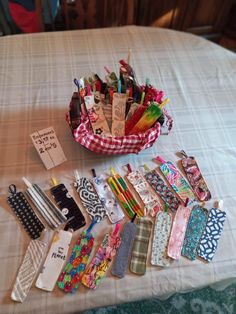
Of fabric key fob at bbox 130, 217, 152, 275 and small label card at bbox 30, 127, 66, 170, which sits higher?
small label card at bbox 30, 127, 66, 170

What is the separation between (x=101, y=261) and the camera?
0.71 m

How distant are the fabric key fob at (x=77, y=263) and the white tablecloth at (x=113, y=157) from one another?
0.8 inches

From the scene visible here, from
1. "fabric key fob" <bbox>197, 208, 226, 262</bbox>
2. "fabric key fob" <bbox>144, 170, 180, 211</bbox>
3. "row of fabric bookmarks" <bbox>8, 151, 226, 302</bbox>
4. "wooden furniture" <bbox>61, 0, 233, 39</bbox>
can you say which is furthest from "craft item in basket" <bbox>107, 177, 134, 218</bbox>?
"wooden furniture" <bbox>61, 0, 233, 39</bbox>

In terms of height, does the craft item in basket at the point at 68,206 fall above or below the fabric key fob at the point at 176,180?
below

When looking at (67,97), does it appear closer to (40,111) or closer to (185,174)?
(40,111)

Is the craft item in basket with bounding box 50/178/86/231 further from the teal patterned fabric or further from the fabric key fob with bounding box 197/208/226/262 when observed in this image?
the teal patterned fabric

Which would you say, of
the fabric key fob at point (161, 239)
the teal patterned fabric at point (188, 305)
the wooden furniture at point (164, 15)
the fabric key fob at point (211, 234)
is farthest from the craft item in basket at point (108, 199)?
the wooden furniture at point (164, 15)

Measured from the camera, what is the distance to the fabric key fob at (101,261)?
68 centimetres

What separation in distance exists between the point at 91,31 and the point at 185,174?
809 mm

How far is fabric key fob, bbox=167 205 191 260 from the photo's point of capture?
73 cm

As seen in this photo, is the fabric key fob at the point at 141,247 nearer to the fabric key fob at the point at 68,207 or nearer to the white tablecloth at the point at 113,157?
the white tablecloth at the point at 113,157

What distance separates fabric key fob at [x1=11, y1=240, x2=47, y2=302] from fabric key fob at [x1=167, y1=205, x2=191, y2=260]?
1.09 feet

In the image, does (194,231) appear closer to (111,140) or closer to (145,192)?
(145,192)

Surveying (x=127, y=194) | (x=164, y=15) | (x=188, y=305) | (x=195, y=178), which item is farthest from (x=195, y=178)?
(x=164, y=15)
